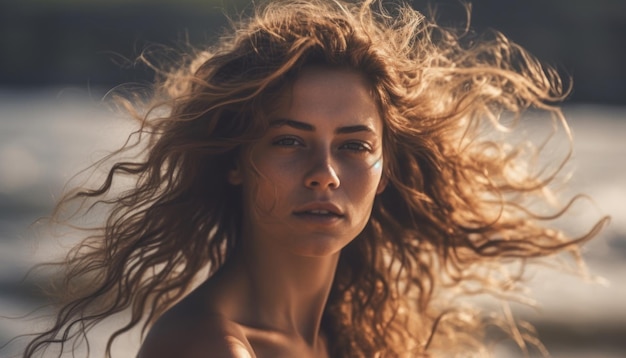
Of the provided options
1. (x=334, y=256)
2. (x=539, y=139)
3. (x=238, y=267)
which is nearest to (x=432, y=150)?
(x=334, y=256)

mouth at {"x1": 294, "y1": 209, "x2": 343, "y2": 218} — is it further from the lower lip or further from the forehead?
the forehead

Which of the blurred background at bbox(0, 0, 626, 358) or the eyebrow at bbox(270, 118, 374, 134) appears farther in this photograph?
the blurred background at bbox(0, 0, 626, 358)

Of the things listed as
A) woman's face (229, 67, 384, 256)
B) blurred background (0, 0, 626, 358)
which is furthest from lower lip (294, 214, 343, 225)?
blurred background (0, 0, 626, 358)

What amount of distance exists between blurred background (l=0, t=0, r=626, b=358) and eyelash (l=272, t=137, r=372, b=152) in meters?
A: 1.03

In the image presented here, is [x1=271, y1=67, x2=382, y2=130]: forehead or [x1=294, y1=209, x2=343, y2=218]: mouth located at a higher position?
[x1=271, y1=67, x2=382, y2=130]: forehead

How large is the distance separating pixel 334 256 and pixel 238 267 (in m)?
0.29

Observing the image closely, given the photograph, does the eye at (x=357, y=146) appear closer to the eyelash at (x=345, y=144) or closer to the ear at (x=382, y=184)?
the eyelash at (x=345, y=144)

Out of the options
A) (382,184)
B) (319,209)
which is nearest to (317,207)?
(319,209)

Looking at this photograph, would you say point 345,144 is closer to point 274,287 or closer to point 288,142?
point 288,142

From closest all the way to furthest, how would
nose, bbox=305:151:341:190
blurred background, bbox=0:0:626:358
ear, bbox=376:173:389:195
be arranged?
1. nose, bbox=305:151:341:190
2. ear, bbox=376:173:389:195
3. blurred background, bbox=0:0:626:358

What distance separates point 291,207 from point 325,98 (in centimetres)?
27

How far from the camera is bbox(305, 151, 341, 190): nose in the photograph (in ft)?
12.1

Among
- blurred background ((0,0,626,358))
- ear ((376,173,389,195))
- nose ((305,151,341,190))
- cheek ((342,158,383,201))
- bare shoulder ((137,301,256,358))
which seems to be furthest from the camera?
blurred background ((0,0,626,358))

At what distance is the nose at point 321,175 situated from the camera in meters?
3.69
